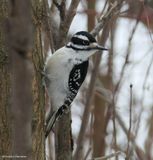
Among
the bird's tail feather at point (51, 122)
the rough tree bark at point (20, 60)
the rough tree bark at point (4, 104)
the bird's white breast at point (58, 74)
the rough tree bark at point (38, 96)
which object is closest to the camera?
the rough tree bark at point (20, 60)

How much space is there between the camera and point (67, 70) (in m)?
2.95

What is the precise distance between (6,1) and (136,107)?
3331 millimetres

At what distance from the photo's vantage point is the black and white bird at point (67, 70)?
2773mm

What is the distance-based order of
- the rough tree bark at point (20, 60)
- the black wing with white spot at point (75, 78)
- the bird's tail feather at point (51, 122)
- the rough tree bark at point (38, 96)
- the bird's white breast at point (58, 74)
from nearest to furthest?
the rough tree bark at point (20, 60) < the rough tree bark at point (38, 96) < the bird's tail feather at point (51, 122) < the bird's white breast at point (58, 74) < the black wing with white spot at point (75, 78)

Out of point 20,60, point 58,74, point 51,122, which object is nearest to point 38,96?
point 51,122

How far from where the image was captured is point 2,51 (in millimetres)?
2055

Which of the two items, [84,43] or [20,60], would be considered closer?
[20,60]

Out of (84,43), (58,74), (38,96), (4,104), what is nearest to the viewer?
(4,104)

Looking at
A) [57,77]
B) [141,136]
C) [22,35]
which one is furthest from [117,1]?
[141,136]

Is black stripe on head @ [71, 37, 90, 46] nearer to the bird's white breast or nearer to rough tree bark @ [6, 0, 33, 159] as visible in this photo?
the bird's white breast

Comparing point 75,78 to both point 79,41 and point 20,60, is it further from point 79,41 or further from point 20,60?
point 20,60

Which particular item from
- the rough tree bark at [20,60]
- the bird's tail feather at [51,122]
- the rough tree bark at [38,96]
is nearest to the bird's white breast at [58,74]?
the bird's tail feather at [51,122]

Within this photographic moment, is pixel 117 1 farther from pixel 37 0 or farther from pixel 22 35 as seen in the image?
pixel 22 35

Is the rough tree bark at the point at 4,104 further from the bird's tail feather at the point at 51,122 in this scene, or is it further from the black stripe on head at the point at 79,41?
the black stripe on head at the point at 79,41
